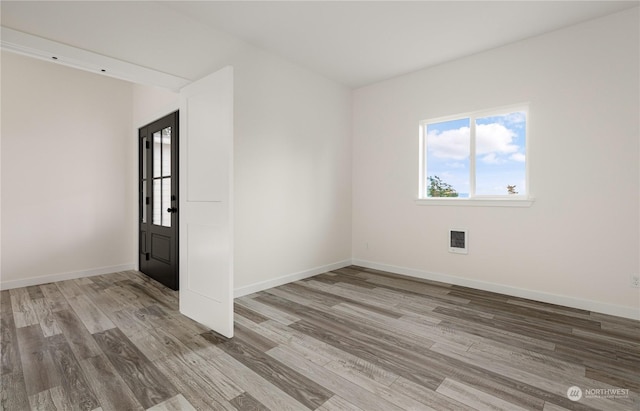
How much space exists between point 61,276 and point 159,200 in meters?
1.66

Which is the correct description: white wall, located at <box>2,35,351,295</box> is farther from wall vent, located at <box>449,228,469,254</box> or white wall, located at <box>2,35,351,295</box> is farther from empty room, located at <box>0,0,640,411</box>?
wall vent, located at <box>449,228,469,254</box>

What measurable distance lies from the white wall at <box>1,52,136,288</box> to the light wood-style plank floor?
75 cm

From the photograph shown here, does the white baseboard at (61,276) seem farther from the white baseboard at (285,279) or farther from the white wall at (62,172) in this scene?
the white baseboard at (285,279)

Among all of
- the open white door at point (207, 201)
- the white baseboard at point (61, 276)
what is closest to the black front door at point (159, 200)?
the white baseboard at point (61, 276)

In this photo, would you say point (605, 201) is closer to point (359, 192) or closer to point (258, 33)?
point (359, 192)

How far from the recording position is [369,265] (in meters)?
4.86

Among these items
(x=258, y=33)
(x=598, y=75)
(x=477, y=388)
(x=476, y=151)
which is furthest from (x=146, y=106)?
(x=598, y=75)

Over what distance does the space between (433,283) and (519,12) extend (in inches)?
121

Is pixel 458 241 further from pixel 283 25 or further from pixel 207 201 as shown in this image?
pixel 283 25

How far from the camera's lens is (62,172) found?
4.14 meters

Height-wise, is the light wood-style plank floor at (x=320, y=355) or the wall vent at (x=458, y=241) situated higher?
the wall vent at (x=458, y=241)

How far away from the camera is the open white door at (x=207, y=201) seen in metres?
2.47

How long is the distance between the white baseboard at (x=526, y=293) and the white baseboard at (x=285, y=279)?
645 millimetres

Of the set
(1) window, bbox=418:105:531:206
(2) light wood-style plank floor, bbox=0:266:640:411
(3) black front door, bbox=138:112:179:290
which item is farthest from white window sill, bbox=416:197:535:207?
(3) black front door, bbox=138:112:179:290
